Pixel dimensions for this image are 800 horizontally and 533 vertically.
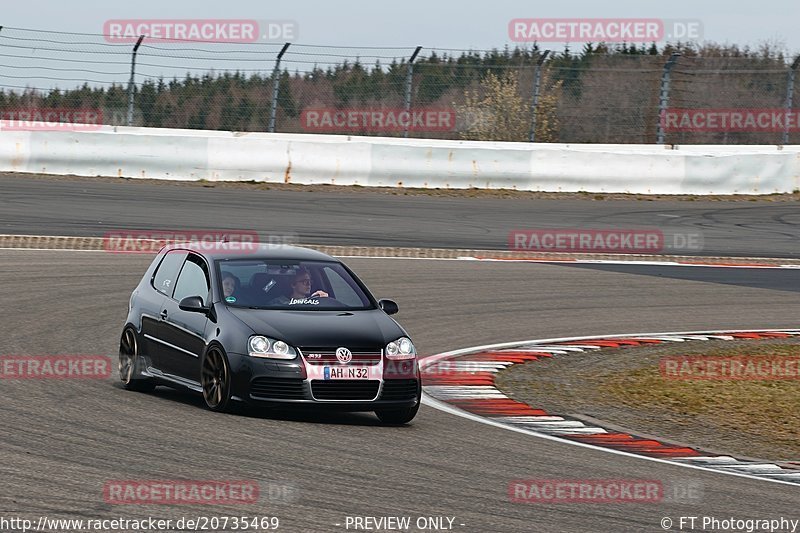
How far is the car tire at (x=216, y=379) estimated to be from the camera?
31.4 feet

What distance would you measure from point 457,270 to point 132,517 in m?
13.0

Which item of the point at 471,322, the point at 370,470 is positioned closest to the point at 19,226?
the point at 471,322

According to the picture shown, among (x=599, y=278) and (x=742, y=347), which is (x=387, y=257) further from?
(x=742, y=347)

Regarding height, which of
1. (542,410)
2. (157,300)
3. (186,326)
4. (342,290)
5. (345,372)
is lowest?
(542,410)

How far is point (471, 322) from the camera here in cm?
1563

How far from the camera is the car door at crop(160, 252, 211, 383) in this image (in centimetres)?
1011

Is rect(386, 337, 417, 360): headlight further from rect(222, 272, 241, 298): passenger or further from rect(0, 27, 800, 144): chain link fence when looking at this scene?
rect(0, 27, 800, 144): chain link fence

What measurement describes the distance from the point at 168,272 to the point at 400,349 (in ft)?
7.70

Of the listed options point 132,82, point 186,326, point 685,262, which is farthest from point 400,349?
point 132,82

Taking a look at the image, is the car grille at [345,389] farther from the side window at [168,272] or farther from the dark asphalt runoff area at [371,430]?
the side window at [168,272]

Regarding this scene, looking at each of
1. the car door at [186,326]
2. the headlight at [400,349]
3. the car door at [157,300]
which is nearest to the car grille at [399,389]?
the headlight at [400,349]

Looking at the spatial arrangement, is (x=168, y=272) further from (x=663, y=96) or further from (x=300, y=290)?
(x=663, y=96)

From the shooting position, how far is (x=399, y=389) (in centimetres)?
972

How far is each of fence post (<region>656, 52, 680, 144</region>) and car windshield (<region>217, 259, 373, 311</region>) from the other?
18.8 m
